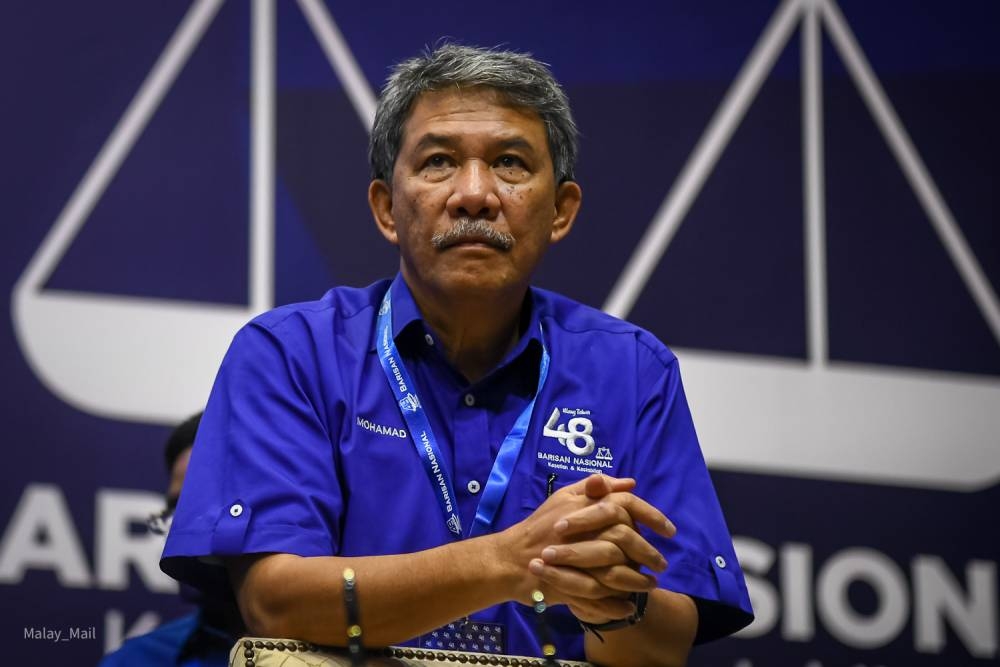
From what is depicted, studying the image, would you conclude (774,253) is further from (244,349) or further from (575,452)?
(244,349)

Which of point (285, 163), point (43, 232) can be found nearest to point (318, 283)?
point (285, 163)

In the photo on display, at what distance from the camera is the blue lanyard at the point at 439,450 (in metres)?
2.41

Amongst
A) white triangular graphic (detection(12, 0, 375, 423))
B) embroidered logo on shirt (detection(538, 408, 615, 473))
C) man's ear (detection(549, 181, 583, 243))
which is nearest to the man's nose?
man's ear (detection(549, 181, 583, 243))

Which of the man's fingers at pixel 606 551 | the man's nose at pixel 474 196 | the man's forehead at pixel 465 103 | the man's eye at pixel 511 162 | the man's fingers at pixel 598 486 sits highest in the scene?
the man's forehead at pixel 465 103

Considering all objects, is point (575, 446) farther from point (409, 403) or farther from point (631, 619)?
point (631, 619)

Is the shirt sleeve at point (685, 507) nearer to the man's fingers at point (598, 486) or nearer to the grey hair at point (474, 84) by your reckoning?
the man's fingers at point (598, 486)

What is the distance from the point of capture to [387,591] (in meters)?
2.10

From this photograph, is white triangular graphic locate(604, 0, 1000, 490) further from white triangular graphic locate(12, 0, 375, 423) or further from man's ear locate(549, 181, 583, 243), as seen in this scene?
man's ear locate(549, 181, 583, 243)

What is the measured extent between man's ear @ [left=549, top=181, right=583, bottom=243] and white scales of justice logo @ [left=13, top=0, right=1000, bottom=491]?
1.13 meters

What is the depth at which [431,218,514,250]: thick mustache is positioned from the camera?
8.46 feet

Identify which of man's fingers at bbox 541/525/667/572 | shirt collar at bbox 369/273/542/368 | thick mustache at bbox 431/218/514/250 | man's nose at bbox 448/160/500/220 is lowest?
man's fingers at bbox 541/525/667/572

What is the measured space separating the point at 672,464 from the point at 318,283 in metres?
1.54

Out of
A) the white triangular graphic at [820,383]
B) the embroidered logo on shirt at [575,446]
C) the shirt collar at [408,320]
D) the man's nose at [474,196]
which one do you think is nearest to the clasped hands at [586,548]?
the embroidered logo on shirt at [575,446]

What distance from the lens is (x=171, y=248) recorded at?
12.2 ft
